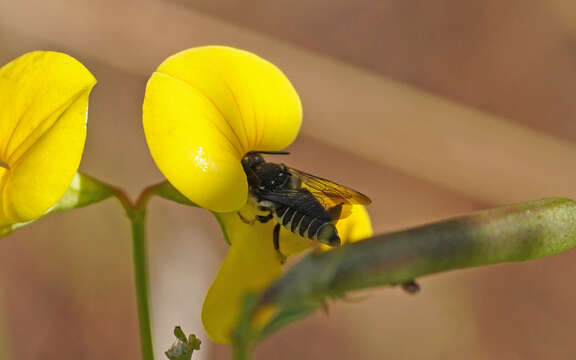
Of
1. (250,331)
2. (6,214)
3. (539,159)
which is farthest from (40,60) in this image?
(539,159)

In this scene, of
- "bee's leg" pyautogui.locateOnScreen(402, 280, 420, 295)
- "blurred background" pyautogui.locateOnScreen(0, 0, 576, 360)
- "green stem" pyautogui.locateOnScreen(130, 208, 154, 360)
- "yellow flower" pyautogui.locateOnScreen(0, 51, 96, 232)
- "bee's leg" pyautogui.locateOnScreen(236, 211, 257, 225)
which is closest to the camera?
"bee's leg" pyautogui.locateOnScreen(402, 280, 420, 295)

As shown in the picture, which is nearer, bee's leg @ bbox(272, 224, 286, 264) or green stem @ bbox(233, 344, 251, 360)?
green stem @ bbox(233, 344, 251, 360)

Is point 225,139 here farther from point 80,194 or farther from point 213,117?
point 80,194

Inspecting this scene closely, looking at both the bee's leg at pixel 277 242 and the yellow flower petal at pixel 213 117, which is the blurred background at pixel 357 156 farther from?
the yellow flower petal at pixel 213 117

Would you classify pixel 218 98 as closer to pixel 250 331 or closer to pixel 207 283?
pixel 250 331

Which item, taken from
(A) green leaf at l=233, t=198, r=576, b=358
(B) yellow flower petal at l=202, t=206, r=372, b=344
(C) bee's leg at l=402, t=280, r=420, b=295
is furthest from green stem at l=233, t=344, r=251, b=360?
(B) yellow flower petal at l=202, t=206, r=372, b=344

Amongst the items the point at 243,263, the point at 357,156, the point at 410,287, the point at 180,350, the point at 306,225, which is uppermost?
the point at 410,287

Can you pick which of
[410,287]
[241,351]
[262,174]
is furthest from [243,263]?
[241,351]

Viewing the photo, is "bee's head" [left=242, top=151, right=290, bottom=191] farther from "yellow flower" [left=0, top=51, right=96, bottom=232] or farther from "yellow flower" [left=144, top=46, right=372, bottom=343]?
"yellow flower" [left=0, top=51, right=96, bottom=232]
